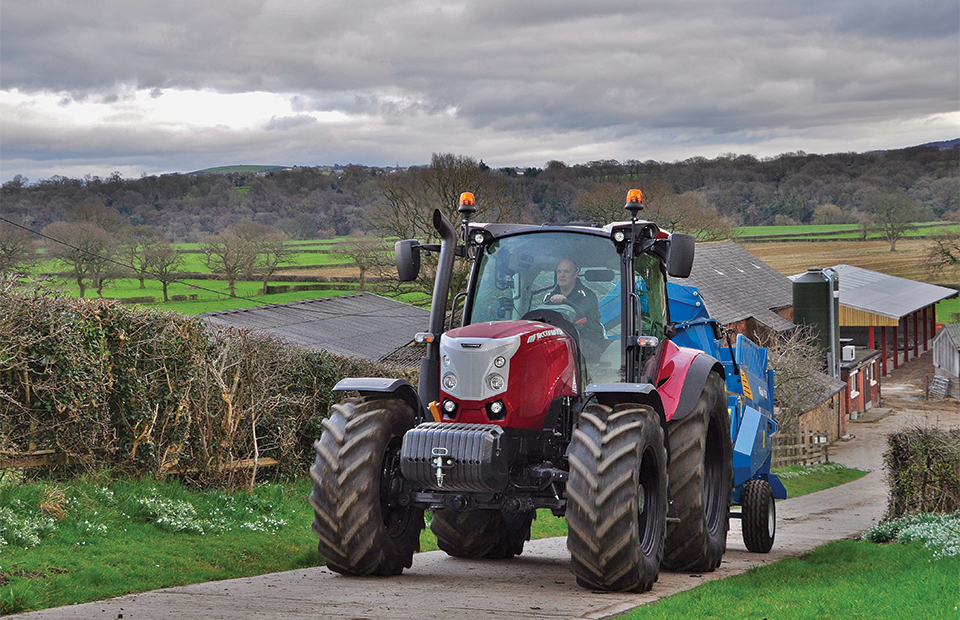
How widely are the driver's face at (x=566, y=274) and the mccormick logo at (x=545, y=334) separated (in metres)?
0.50

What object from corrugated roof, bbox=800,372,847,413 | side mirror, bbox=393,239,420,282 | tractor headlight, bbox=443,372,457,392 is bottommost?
corrugated roof, bbox=800,372,847,413

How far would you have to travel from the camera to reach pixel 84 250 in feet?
171

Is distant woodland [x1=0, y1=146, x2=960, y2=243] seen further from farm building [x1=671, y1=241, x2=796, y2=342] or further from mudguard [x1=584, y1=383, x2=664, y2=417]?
mudguard [x1=584, y1=383, x2=664, y2=417]

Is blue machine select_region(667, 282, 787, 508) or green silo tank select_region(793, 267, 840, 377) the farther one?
green silo tank select_region(793, 267, 840, 377)

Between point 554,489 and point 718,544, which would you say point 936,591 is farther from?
point 554,489

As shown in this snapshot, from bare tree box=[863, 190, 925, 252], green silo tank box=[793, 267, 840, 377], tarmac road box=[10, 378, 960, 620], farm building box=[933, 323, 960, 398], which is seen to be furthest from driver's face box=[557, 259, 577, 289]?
bare tree box=[863, 190, 925, 252]

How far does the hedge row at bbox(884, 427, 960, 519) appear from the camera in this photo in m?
14.5

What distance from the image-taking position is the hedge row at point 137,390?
10.2m

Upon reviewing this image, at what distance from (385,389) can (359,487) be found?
88 cm

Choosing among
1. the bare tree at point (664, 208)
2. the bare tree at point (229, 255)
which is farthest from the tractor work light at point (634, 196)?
the bare tree at point (229, 255)

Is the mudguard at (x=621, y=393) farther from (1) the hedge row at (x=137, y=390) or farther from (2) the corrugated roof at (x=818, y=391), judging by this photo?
(2) the corrugated roof at (x=818, y=391)

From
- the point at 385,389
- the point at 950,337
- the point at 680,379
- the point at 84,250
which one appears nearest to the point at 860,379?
the point at 950,337

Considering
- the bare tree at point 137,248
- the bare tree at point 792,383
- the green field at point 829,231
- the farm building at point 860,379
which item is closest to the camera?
the bare tree at point 792,383

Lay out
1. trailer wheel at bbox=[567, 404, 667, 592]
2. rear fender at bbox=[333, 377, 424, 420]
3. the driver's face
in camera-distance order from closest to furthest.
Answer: trailer wheel at bbox=[567, 404, 667, 592]
rear fender at bbox=[333, 377, 424, 420]
the driver's face
